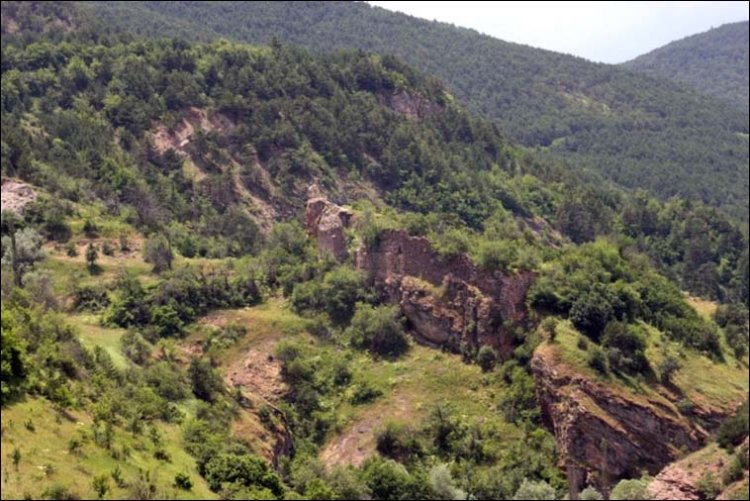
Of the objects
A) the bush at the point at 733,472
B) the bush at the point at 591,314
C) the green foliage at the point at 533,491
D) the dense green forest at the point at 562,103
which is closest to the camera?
the bush at the point at 733,472

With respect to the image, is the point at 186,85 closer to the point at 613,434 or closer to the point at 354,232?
the point at 354,232

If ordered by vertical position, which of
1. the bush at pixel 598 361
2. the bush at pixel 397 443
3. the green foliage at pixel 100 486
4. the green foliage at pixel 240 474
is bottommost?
the bush at pixel 397 443

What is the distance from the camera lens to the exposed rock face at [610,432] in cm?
3888

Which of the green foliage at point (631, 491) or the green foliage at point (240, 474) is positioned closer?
the green foliage at point (240, 474)

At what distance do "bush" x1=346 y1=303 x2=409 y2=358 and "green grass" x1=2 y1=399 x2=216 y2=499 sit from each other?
1824 cm

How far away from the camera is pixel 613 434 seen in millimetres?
39312

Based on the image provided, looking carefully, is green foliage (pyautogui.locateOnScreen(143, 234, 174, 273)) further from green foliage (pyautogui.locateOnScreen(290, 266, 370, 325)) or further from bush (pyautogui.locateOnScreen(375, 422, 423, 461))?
bush (pyautogui.locateOnScreen(375, 422, 423, 461))

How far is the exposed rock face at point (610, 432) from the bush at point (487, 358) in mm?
5476

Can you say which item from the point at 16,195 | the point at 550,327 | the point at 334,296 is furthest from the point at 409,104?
the point at 550,327

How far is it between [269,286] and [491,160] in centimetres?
5246

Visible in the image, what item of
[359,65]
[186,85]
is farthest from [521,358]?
[359,65]

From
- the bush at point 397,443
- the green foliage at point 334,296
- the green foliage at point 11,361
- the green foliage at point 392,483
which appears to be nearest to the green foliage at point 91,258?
the green foliage at point 334,296

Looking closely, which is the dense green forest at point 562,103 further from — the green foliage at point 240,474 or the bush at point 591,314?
the green foliage at point 240,474

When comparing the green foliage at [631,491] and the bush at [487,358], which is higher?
the bush at [487,358]
